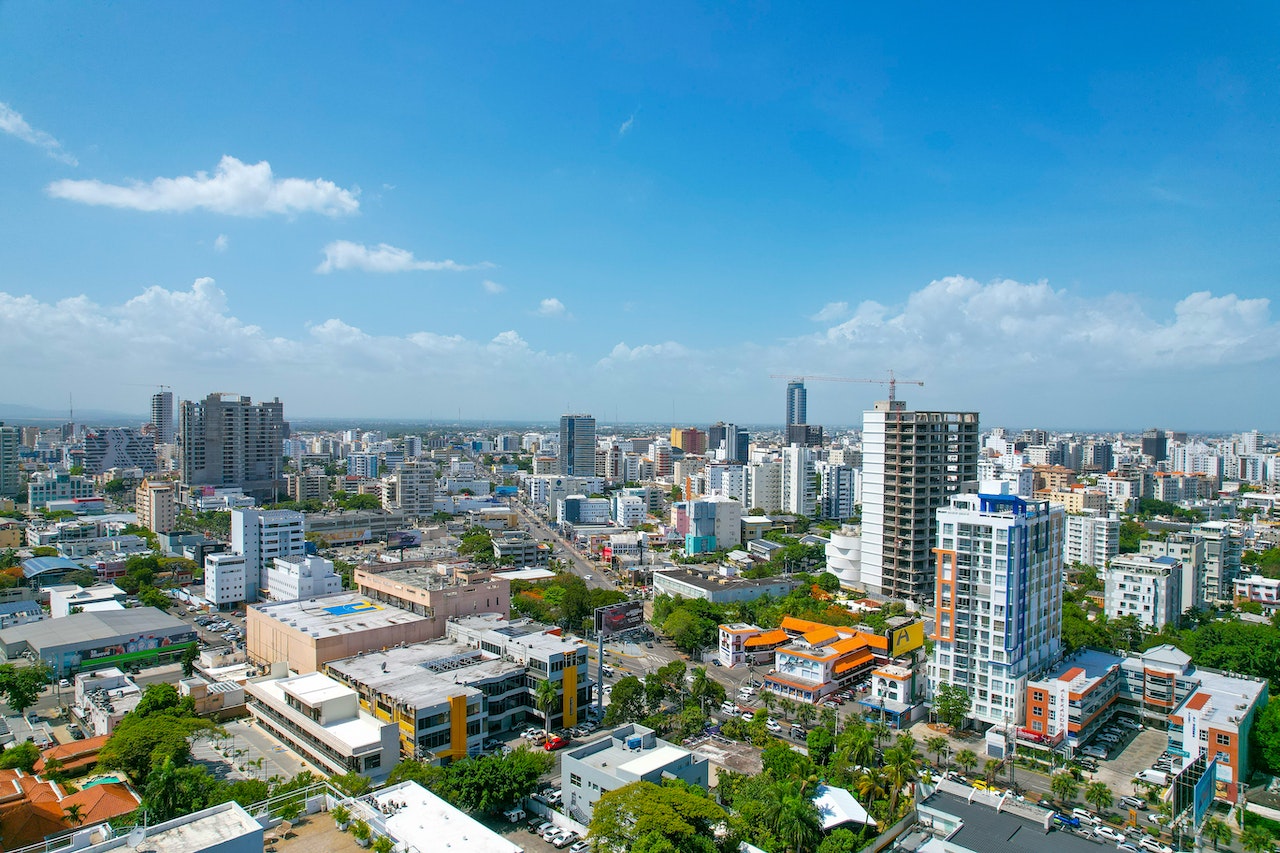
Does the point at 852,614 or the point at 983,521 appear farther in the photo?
the point at 852,614

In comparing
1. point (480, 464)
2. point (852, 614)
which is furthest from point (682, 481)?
point (852, 614)

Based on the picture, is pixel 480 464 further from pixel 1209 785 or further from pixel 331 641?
pixel 1209 785

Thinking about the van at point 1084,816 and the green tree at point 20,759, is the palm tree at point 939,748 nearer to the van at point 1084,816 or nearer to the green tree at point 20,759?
the van at point 1084,816

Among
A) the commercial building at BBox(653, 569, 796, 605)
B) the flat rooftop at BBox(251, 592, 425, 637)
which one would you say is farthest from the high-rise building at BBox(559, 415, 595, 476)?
the flat rooftop at BBox(251, 592, 425, 637)

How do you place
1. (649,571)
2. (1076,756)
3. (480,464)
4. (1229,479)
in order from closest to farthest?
(1076,756)
(649,571)
(1229,479)
(480,464)

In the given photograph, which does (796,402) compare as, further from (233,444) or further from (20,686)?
(20,686)

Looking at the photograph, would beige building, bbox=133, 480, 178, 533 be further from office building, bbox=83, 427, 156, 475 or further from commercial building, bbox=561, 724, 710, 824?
commercial building, bbox=561, 724, 710, 824
